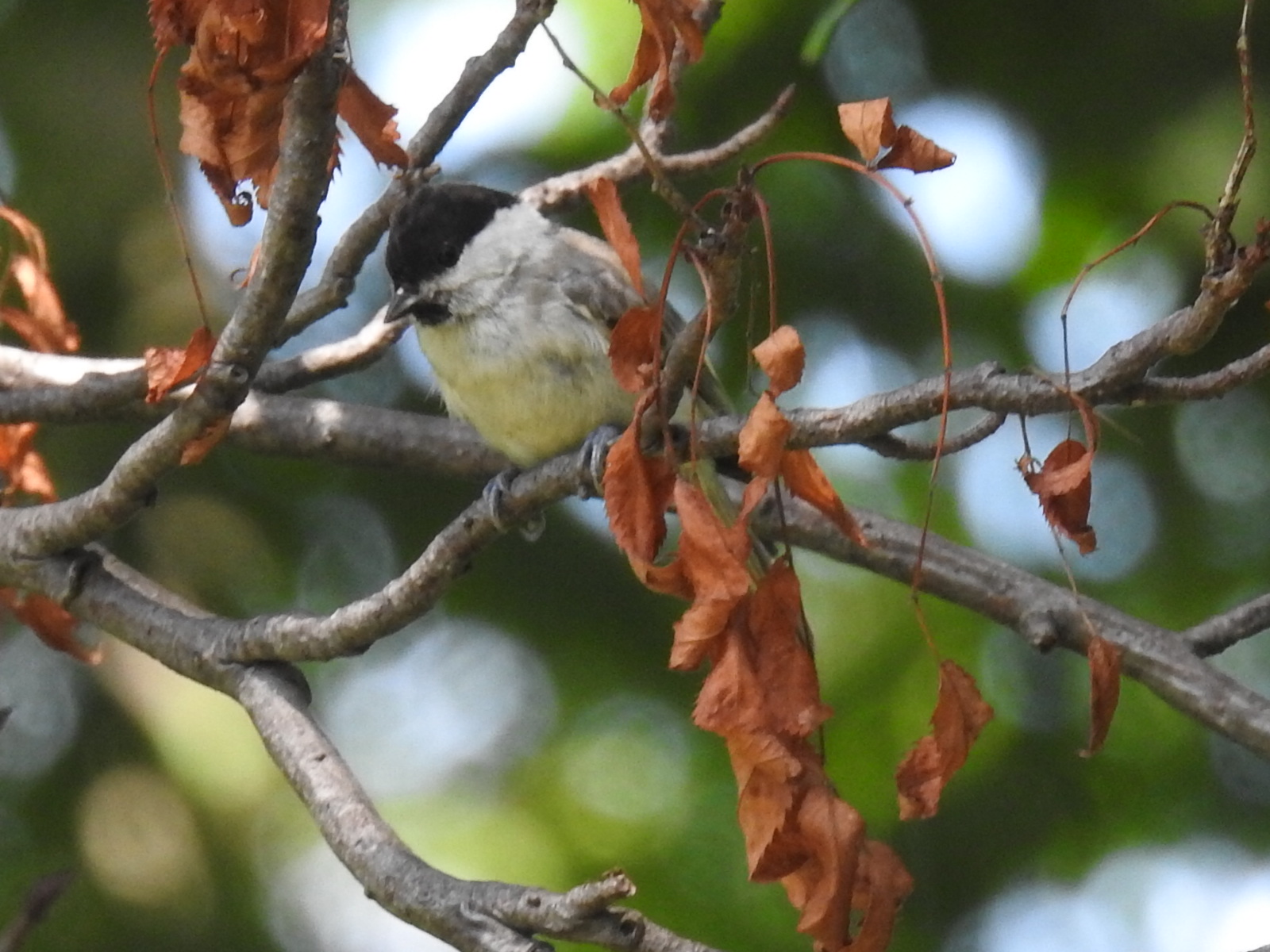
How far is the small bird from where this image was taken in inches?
95.3

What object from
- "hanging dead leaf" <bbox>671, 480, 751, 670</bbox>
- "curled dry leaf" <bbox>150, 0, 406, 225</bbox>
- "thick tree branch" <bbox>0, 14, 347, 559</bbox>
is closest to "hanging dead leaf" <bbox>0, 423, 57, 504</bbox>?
A: "thick tree branch" <bbox>0, 14, 347, 559</bbox>

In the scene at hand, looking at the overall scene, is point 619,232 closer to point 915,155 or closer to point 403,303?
point 915,155

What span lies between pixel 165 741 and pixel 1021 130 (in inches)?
84.1

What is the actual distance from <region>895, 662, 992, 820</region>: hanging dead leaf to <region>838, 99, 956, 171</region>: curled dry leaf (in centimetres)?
45

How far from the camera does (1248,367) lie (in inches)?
49.7

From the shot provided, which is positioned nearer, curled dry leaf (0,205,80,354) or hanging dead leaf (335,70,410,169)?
hanging dead leaf (335,70,410,169)

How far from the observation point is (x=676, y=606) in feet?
9.83

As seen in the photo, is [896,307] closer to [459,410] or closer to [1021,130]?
[1021,130]

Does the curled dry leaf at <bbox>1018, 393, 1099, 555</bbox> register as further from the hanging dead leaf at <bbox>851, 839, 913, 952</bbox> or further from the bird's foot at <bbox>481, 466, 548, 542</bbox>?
the bird's foot at <bbox>481, 466, 548, 542</bbox>

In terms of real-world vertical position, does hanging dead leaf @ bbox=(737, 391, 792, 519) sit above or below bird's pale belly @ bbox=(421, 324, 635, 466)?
below

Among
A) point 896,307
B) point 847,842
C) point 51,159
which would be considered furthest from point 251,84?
point 51,159

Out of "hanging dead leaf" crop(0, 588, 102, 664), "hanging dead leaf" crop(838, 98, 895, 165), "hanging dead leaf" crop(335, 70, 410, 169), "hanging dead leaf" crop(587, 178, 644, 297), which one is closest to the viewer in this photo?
"hanging dead leaf" crop(838, 98, 895, 165)

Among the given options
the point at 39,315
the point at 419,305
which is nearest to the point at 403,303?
the point at 419,305

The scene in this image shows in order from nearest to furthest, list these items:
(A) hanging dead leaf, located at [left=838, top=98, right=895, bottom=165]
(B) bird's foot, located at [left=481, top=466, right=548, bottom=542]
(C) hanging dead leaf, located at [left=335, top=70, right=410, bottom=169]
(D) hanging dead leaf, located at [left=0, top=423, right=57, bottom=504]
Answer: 1. (A) hanging dead leaf, located at [left=838, top=98, right=895, bottom=165]
2. (C) hanging dead leaf, located at [left=335, top=70, right=410, bottom=169]
3. (B) bird's foot, located at [left=481, top=466, right=548, bottom=542]
4. (D) hanging dead leaf, located at [left=0, top=423, right=57, bottom=504]
